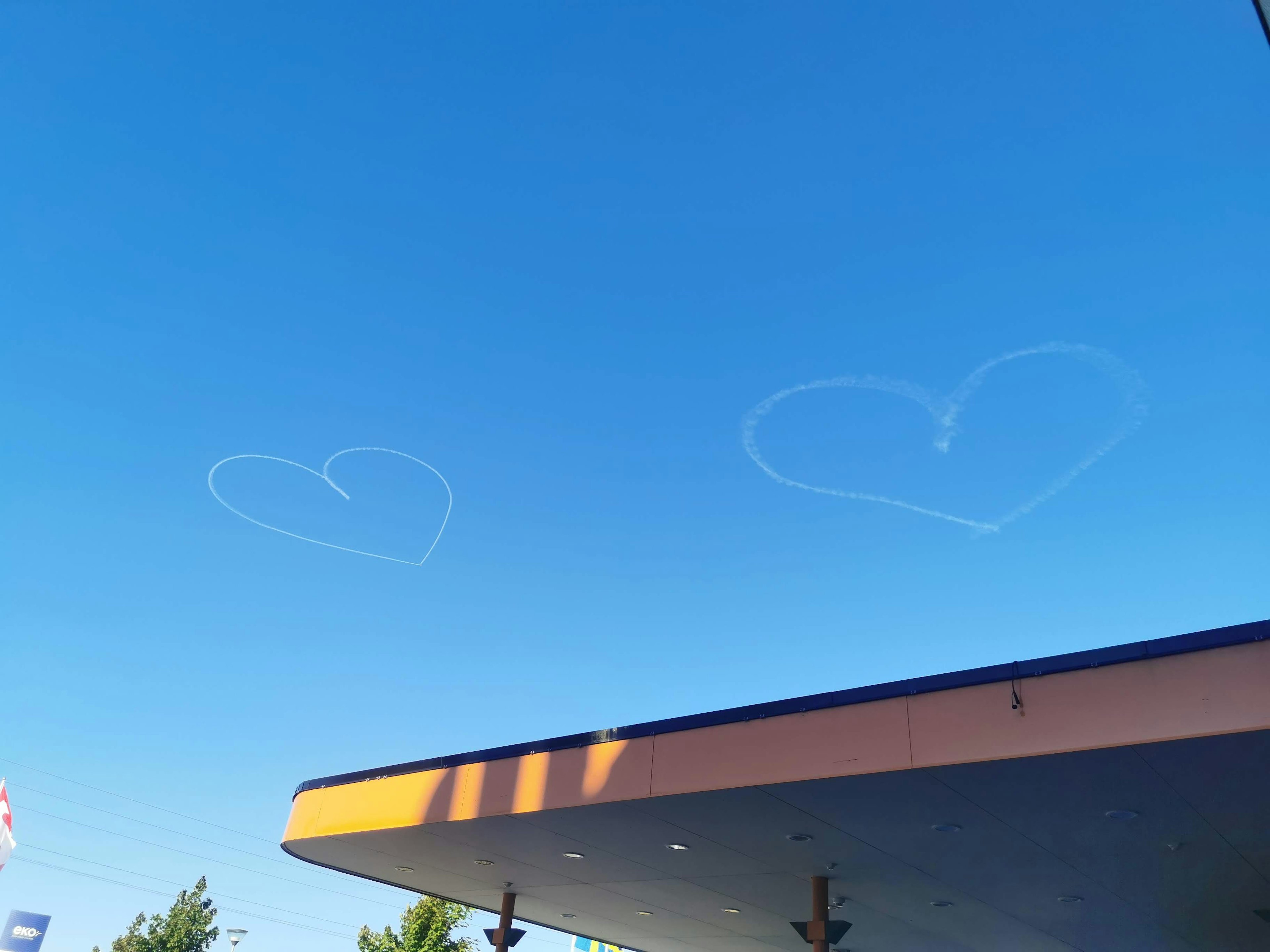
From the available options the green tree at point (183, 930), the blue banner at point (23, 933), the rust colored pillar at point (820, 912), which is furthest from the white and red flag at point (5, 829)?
the blue banner at point (23, 933)

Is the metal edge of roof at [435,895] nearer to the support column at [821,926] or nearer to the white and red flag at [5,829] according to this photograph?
the support column at [821,926]

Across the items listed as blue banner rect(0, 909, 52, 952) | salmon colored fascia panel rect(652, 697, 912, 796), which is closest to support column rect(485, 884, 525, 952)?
salmon colored fascia panel rect(652, 697, 912, 796)

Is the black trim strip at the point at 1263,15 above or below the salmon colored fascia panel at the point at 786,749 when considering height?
above

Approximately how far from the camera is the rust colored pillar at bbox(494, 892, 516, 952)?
17.1m

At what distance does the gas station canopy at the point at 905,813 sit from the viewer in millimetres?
8281

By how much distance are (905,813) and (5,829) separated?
92.3ft

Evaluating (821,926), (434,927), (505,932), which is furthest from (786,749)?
(434,927)

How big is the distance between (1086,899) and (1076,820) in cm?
424

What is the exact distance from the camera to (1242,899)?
12672 mm

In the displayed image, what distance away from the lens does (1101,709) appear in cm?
824

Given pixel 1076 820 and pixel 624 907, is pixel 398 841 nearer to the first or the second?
pixel 624 907

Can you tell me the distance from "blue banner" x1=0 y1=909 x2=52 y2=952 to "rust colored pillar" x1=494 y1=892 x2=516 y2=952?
373 ft

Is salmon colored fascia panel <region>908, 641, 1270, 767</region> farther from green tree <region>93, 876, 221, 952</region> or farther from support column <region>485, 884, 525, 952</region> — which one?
green tree <region>93, 876, 221, 952</region>

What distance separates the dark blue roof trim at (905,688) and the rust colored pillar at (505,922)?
5.15 meters
